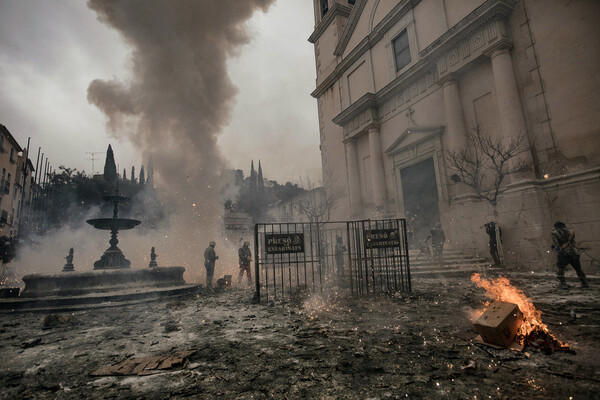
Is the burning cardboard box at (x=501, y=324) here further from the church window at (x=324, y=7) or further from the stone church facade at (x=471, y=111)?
the church window at (x=324, y=7)

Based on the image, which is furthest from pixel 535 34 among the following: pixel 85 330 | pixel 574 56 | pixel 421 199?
pixel 85 330

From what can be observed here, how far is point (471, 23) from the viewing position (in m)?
12.9

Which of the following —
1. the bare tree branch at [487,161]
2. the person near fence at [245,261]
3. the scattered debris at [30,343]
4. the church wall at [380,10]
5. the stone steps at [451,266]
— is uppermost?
the church wall at [380,10]

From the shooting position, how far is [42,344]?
489 centimetres

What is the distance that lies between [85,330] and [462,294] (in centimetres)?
902

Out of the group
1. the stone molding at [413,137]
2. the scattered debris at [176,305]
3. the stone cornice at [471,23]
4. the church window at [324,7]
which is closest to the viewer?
A: the scattered debris at [176,305]

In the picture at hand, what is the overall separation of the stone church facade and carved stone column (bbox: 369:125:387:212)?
0.07m

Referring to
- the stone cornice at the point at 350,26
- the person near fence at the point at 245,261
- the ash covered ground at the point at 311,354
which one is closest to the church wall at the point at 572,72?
the ash covered ground at the point at 311,354

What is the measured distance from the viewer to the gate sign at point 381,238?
7.96 metres

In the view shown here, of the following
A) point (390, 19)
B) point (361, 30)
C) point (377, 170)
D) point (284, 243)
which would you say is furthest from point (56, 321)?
point (361, 30)

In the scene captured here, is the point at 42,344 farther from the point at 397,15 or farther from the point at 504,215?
the point at 397,15

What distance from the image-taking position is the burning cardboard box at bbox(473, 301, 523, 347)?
3.69m

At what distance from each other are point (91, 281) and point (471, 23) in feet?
61.9

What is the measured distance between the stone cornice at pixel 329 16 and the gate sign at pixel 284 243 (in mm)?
23923
